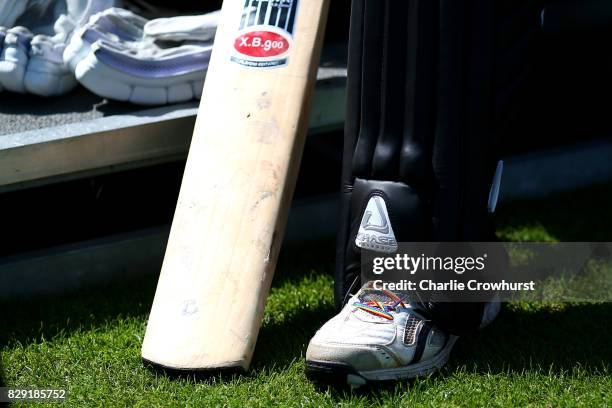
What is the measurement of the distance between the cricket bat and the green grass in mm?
88

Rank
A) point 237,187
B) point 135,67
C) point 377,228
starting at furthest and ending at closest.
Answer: point 135,67, point 237,187, point 377,228

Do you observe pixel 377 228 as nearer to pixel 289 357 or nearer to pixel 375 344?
pixel 375 344

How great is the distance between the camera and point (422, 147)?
2408 mm

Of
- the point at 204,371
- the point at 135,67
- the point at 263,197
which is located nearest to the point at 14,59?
the point at 135,67

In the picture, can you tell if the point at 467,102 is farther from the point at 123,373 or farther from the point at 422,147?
the point at 123,373

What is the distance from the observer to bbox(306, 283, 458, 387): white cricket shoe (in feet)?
7.55

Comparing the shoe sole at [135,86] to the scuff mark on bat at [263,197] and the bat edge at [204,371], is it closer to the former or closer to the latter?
the scuff mark on bat at [263,197]

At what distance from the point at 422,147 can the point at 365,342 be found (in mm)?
501

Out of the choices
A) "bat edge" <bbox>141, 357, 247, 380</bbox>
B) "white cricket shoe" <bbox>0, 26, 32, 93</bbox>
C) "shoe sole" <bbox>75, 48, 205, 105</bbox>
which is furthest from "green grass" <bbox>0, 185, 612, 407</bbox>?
"white cricket shoe" <bbox>0, 26, 32, 93</bbox>

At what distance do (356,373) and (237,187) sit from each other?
1.91 feet

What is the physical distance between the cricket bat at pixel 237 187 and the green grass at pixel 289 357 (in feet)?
0.29

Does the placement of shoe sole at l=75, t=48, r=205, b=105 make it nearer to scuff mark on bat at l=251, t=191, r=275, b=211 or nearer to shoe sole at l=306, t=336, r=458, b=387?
scuff mark on bat at l=251, t=191, r=275, b=211

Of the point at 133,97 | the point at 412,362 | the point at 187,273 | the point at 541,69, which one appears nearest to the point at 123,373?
the point at 187,273

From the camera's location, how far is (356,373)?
7.55 feet
